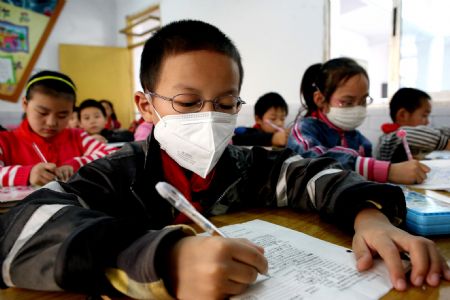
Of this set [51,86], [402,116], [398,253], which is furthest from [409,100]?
[51,86]

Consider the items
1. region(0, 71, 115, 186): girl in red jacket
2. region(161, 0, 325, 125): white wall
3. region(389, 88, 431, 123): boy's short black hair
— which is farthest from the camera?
region(161, 0, 325, 125): white wall

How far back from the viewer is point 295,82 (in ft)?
12.0

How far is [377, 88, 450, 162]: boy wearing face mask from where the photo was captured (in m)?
1.62

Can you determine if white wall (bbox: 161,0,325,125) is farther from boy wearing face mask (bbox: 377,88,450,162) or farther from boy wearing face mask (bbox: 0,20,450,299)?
boy wearing face mask (bbox: 0,20,450,299)

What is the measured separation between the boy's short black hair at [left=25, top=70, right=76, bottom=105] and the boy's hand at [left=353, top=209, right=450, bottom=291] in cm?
153

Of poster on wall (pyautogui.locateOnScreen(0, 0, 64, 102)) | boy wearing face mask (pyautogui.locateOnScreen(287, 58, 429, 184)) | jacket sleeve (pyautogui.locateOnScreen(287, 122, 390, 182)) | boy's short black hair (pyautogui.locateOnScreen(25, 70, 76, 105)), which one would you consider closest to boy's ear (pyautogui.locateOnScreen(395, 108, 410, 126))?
boy wearing face mask (pyautogui.locateOnScreen(287, 58, 429, 184))

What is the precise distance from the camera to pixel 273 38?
3.81 meters

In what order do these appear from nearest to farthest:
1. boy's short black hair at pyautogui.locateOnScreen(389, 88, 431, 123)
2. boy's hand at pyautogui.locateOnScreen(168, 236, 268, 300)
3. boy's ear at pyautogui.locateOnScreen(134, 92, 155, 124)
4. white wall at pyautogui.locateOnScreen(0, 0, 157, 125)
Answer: boy's hand at pyautogui.locateOnScreen(168, 236, 268, 300), boy's ear at pyautogui.locateOnScreen(134, 92, 155, 124), boy's short black hair at pyautogui.locateOnScreen(389, 88, 431, 123), white wall at pyautogui.locateOnScreen(0, 0, 157, 125)

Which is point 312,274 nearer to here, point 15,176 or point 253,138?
point 15,176

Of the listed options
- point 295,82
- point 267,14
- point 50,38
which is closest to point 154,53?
point 295,82

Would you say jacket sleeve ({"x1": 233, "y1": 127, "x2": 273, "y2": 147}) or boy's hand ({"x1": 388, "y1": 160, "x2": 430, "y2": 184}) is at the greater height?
boy's hand ({"x1": 388, "y1": 160, "x2": 430, "y2": 184})

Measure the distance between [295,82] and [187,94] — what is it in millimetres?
3091

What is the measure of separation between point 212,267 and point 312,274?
0.15 meters

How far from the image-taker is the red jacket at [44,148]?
1546 millimetres
